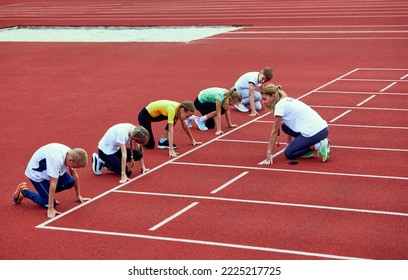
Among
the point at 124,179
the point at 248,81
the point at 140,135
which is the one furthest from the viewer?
the point at 248,81

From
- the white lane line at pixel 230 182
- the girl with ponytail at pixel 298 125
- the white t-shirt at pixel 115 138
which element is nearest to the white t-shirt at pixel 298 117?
the girl with ponytail at pixel 298 125

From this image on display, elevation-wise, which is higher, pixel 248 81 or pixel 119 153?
pixel 248 81

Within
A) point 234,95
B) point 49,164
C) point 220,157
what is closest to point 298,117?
point 220,157

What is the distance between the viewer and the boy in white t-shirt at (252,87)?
1445 centimetres

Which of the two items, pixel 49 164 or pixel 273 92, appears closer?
pixel 49 164

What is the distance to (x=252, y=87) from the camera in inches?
576

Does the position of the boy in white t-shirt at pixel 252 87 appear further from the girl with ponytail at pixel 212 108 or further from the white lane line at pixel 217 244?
the white lane line at pixel 217 244

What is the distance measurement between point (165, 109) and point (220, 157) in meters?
1.29

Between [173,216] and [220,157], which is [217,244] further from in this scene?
[220,157]

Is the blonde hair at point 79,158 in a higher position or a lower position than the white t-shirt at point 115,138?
higher

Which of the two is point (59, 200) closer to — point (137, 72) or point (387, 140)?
point (387, 140)

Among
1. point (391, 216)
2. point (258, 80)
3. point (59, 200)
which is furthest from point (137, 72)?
point (391, 216)

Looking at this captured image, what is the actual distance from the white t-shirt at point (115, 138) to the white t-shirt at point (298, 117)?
88.4 inches

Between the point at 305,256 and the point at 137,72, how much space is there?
510 inches
